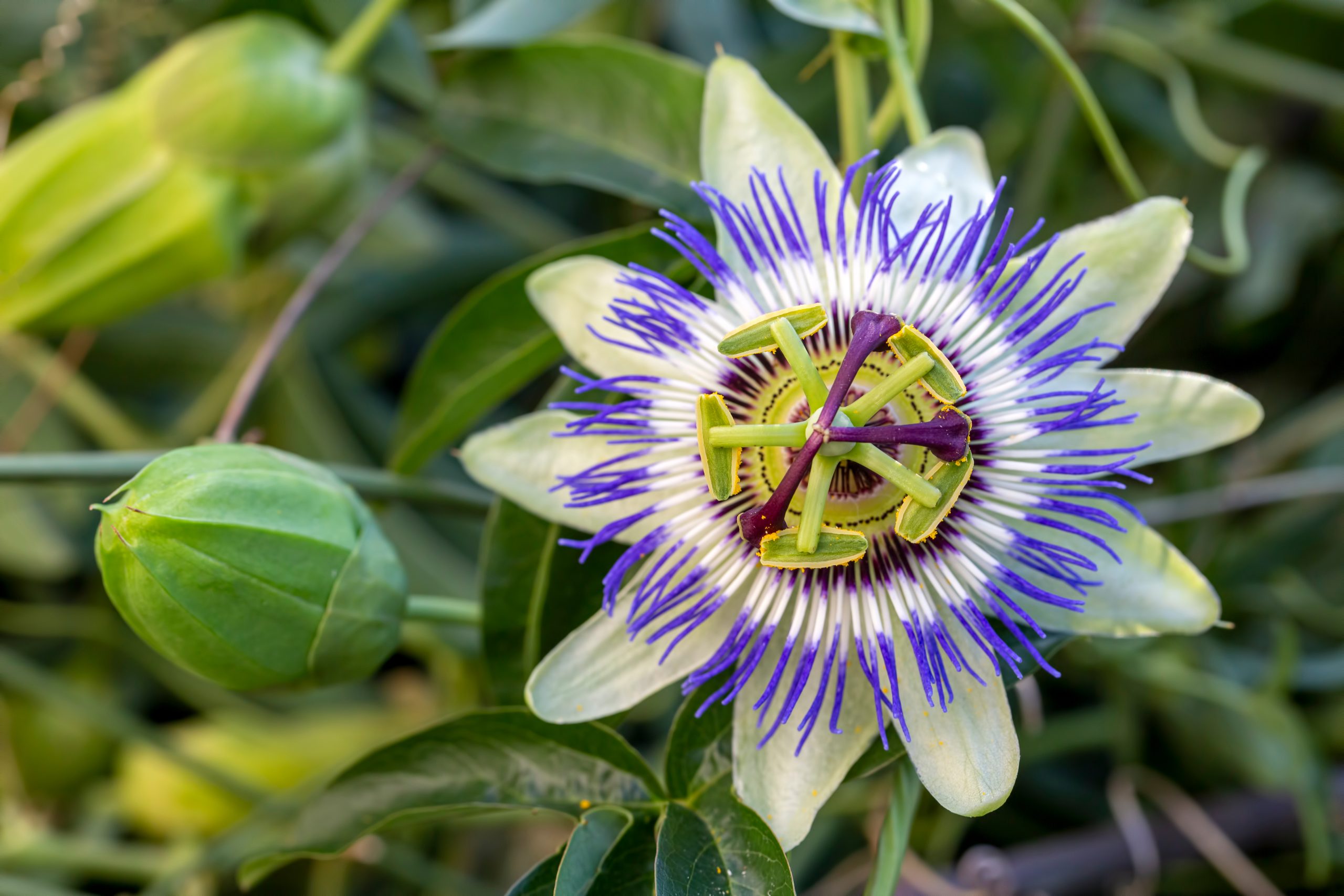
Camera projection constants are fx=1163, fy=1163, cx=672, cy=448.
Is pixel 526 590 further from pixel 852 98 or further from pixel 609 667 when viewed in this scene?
pixel 852 98

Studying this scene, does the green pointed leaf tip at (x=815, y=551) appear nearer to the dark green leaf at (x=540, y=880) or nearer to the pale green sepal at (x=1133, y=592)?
the pale green sepal at (x=1133, y=592)

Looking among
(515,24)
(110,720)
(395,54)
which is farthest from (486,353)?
(110,720)

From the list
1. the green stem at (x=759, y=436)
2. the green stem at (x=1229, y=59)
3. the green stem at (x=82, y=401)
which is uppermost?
the green stem at (x=759, y=436)

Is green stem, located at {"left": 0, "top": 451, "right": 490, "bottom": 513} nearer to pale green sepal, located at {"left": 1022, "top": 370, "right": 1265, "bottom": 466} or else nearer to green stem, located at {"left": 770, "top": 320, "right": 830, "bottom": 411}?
green stem, located at {"left": 770, "top": 320, "right": 830, "bottom": 411}

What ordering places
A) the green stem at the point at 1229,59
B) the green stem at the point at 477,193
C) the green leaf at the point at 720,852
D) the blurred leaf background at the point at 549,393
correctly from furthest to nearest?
the green stem at the point at 477,193 < the green stem at the point at 1229,59 < the blurred leaf background at the point at 549,393 < the green leaf at the point at 720,852

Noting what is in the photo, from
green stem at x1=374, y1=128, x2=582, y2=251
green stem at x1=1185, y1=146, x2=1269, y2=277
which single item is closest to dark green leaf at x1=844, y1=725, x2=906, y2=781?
green stem at x1=1185, y1=146, x2=1269, y2=277

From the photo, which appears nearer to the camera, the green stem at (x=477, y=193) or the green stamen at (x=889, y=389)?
the green stamen at (x=889, y=389)

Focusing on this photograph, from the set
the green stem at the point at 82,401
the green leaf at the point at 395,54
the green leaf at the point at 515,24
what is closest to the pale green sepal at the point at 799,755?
the green leaf at the point at 515,24

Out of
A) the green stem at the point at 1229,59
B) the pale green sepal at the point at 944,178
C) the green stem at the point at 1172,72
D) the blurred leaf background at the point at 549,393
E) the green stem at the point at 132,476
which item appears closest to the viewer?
the pale green sepal at the point at 944,178
